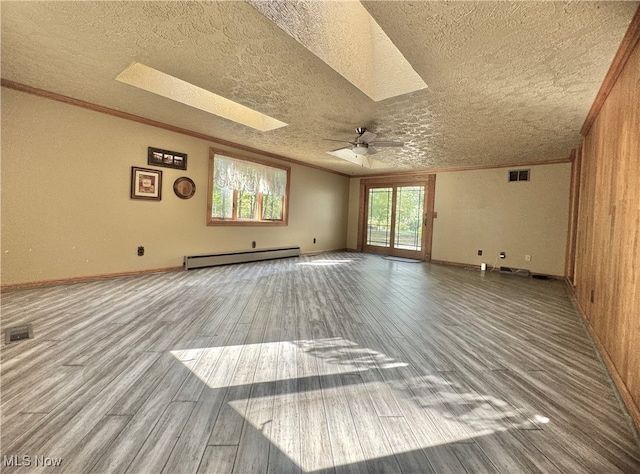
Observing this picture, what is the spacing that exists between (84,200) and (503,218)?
310 inches

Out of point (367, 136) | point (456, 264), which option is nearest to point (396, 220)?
point (456, 264)

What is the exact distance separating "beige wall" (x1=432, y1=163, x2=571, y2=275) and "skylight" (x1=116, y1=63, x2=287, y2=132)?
16.1 ft

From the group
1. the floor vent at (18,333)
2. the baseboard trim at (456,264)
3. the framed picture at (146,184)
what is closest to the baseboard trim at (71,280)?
the framed picture at (146,184)

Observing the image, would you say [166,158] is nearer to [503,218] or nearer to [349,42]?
[349,42]

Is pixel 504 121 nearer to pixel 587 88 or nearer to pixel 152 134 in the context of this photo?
pixel 587 88

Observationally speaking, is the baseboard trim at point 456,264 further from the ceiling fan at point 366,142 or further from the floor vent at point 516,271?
the ceiling fan at point 366,142

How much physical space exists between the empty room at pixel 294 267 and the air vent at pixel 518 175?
1.39 ft

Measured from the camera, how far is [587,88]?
269cm

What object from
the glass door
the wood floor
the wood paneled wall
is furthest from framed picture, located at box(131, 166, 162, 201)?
the glass door

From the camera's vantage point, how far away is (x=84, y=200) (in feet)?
12.4

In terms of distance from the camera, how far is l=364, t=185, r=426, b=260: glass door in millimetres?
7527

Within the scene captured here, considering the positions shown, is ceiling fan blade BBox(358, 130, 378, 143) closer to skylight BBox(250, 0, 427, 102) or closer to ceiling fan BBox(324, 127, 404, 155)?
ceiling fan BBox(324, 127, 404, 155)

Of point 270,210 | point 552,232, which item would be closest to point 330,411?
point 270,210

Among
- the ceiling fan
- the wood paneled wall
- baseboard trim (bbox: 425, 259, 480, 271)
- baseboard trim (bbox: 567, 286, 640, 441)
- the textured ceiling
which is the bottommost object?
baseboard trim (bbox: 567, 286, 640, 441)
